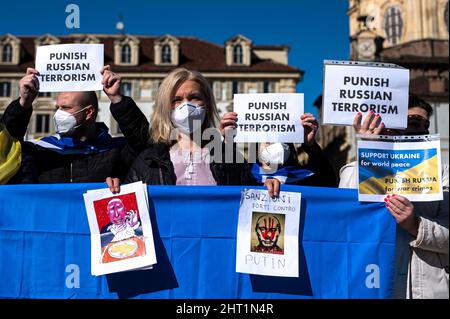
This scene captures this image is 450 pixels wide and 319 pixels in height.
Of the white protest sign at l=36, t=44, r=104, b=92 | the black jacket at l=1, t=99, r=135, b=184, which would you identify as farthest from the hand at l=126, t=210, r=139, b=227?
the white protest sign at l=36, t=44, r=104, b=92

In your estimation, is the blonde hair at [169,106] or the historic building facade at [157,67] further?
the historic building facade at [157,67]

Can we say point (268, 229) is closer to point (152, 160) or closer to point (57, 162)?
point (152, 160)

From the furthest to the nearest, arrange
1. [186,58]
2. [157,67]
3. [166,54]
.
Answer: [186,58], [166,54], [157,67]

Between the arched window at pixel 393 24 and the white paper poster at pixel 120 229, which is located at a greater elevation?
the arched window at pixel 393 24

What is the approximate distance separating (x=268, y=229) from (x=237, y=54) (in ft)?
155

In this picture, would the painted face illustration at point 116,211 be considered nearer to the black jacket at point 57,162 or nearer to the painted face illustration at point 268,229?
the black jacket at point 57,162

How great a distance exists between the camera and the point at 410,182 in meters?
4.34

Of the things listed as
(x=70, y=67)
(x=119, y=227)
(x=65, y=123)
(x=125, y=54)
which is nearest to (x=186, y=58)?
(x=125, y=54)

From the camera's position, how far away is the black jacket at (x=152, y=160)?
178 inches

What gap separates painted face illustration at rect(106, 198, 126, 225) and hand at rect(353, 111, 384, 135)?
1.90 metres

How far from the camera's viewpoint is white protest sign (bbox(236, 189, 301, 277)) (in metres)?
4.30

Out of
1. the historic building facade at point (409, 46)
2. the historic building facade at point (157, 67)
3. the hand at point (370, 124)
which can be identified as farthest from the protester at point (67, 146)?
the historic building facade at point (157, 67)
